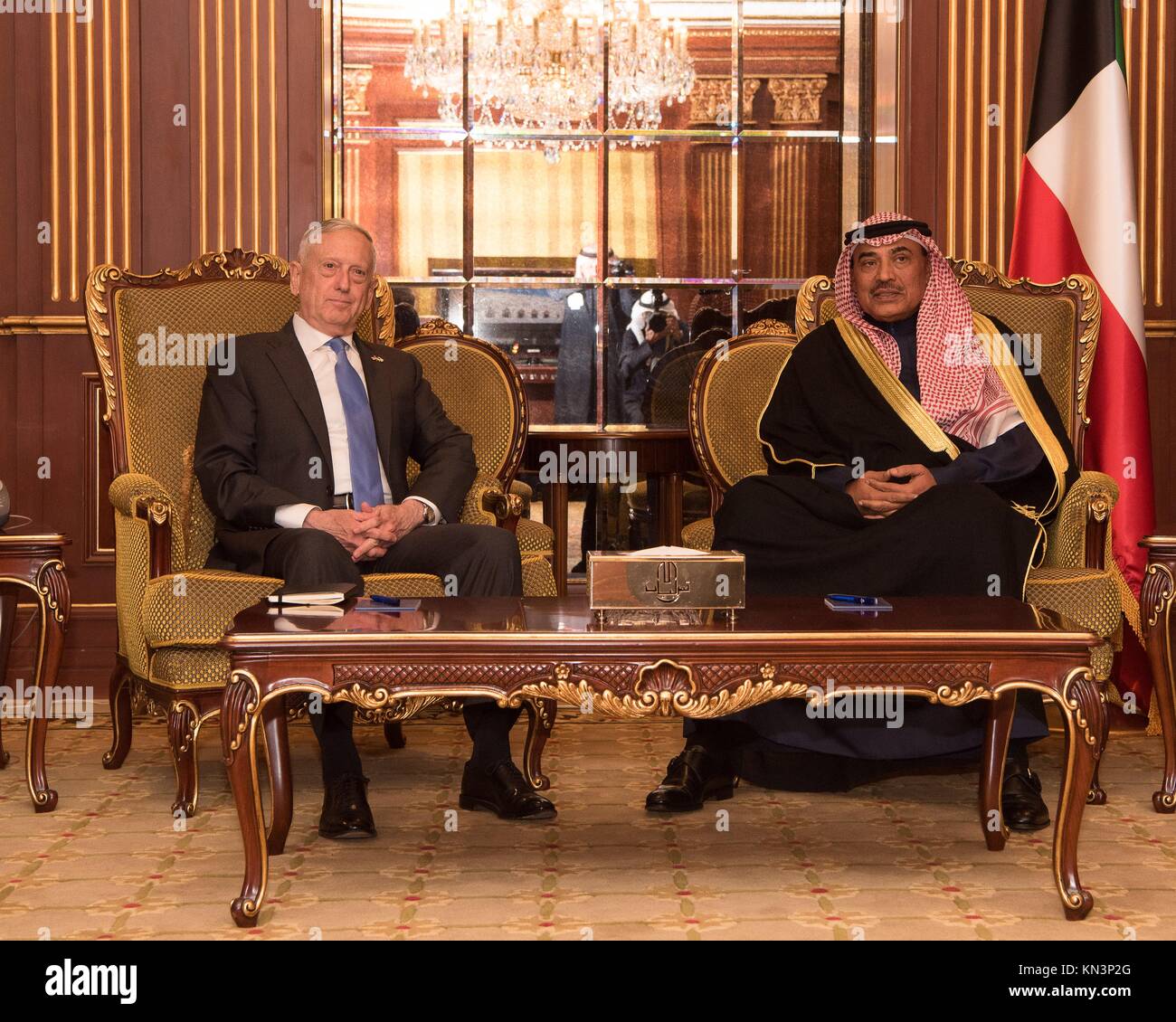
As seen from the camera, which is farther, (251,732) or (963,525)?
(963,525)

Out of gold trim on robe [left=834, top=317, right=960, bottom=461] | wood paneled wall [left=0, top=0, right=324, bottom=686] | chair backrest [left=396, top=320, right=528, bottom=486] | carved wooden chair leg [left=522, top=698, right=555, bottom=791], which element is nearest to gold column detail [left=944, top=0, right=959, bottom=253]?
gold trim on robe [left=834, top=317, right=960, bottom=461]

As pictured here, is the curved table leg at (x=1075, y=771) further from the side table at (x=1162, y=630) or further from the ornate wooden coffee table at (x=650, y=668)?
the side table at (x=1162, y=630)

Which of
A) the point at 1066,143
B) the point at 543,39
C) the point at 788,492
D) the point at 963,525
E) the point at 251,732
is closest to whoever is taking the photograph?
the point at 251,732

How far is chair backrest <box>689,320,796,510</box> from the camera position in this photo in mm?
4114

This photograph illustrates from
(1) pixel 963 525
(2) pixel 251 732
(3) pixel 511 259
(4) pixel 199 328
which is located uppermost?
(3) pixel 511 259

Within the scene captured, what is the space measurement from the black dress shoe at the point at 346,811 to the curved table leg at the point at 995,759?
130 cm

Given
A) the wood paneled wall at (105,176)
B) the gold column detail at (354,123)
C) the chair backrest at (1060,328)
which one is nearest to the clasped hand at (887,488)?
the chair backrest at (1060,328)

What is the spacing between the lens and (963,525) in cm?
339

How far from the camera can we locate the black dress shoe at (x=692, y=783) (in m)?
3.34

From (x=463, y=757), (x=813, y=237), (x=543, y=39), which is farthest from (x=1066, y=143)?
(x=463, y=757)

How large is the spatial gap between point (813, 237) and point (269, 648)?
3.71 m

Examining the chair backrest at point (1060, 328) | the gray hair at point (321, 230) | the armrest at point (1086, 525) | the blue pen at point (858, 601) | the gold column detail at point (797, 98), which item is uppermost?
the gold column detail at point (797, 98)
